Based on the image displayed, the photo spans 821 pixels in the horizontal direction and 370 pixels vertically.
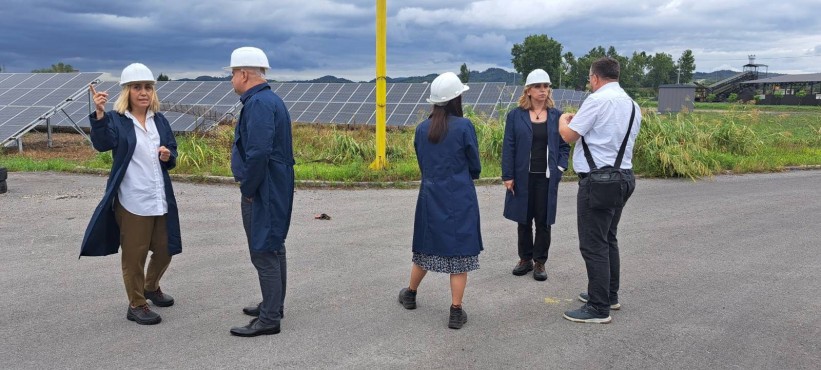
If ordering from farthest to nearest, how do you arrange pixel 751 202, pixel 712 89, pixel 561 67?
pixel 561 67, pixel 712 89, pixel 751 202

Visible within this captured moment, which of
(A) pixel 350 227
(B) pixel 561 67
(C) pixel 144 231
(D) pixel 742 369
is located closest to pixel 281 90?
(A) pixel 350 227

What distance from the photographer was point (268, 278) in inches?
158

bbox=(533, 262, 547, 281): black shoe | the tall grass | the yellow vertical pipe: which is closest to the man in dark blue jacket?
bbox=(533, 262, 547, 281): black shoe

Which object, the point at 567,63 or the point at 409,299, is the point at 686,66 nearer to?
the point at 567,63

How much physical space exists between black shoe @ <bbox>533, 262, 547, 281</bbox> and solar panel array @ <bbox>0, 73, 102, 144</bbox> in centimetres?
1256

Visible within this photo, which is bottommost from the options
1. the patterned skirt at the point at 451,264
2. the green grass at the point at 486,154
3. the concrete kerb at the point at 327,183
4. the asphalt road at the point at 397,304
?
the asphalt road at the point at 397,304

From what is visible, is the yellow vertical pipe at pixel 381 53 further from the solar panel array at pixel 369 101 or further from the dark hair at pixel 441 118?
the solar panel array at pixel 369 101

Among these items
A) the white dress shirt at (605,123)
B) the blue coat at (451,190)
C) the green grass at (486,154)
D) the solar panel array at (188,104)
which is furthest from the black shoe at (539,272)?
the solar panel array at (188,104)

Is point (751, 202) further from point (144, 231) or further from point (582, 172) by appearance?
point (144, 231)

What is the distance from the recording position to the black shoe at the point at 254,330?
3998 mm

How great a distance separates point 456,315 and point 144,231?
232 cm

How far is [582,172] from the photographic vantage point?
14.1 ft

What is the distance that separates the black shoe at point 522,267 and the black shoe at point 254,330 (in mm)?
2394

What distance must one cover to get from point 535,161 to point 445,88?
1575 mm
